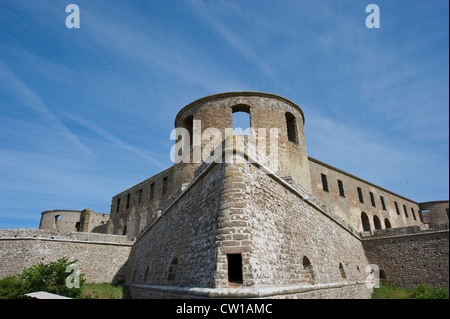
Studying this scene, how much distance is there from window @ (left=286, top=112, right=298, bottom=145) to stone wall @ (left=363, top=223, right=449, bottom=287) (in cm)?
734

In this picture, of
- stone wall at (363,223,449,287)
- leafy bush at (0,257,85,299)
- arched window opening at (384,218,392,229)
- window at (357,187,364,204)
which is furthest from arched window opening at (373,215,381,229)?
leafy bush at (0,257,85,299)

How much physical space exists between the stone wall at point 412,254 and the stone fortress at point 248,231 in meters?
0.05

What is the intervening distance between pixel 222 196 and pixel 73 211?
2763 centimetres

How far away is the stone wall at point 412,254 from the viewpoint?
39.9 ft

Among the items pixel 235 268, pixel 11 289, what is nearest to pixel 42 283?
pixel 11 289

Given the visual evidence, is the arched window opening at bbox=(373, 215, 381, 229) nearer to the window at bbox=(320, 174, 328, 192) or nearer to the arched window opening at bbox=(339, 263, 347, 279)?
the window at bbox=(320, 174, 328, 192)

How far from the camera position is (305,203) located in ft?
28.0

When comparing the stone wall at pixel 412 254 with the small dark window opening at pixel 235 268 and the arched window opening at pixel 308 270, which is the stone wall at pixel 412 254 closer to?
the arched window opening at pixel 308 270

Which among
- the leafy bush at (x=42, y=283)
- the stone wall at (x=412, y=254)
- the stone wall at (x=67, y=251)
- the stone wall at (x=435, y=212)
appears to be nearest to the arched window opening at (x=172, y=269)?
the leafy bush at (x=42, y=283)

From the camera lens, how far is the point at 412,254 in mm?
13023

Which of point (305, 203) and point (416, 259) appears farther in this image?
point (416, 259)

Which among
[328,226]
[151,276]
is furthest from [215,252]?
[328,226]

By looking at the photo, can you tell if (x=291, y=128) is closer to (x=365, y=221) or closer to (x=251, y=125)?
(x=251, y=125)
